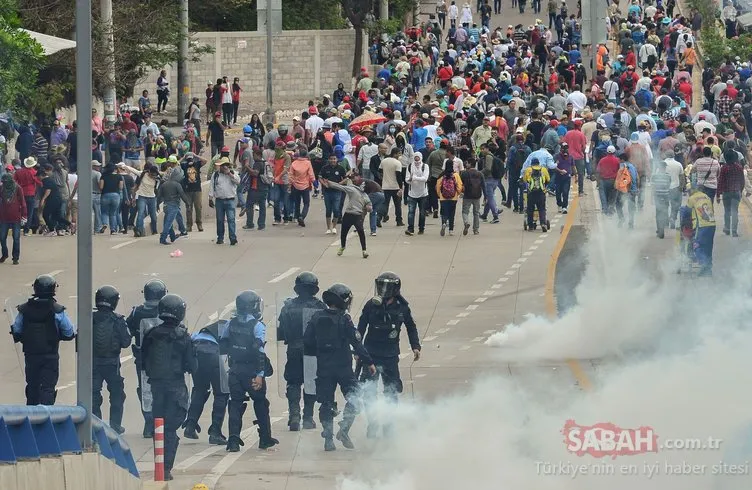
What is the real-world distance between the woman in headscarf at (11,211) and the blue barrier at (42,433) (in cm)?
1462

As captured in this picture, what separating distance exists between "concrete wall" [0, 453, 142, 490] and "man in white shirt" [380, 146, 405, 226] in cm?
1698

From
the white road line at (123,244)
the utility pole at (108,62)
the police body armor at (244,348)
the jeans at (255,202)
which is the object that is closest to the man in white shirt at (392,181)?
the jeans at (255,202)

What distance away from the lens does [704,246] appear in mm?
24047

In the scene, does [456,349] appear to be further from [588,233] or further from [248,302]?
[588,233]

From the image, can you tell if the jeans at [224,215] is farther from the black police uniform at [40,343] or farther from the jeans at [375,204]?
the black police uniform at [40,343]

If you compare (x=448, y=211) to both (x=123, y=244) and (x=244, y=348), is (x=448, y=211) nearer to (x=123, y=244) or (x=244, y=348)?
(x=123, y=244)

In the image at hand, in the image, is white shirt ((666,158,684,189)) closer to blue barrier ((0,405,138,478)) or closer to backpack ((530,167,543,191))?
backpack ((530,167,543,191))

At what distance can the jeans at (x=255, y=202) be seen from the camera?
2934cm

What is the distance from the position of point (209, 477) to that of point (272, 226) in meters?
16.2

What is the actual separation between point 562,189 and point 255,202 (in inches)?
226

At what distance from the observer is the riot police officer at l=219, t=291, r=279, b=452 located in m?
14.7

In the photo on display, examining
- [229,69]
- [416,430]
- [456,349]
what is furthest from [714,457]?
[229,69]

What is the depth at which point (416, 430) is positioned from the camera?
48.2 feet

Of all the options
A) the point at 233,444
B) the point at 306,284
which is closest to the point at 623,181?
the point at 306,284
